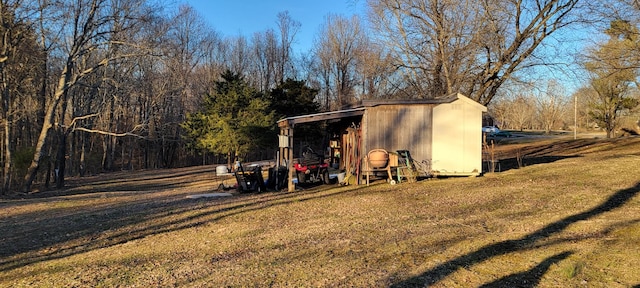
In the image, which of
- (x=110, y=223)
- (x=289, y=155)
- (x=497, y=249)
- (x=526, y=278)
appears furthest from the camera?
(x=289, y=155)

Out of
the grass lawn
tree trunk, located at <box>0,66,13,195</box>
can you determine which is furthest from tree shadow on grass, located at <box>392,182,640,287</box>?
tree trunk, located at <box>0,66,13,195</box>

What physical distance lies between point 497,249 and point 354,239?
1954 millimetres

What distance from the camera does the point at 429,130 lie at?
1334 centimetres

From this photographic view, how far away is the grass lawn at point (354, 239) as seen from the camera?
459 cm

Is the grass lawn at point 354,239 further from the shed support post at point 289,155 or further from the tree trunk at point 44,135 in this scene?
the tree trunk at point 44,135

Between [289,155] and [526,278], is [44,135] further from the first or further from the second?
[526,278]

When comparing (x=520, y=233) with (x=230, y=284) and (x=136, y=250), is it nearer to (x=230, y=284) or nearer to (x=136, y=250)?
(x=230, y=284)

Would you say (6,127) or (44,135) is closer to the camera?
(6,127)

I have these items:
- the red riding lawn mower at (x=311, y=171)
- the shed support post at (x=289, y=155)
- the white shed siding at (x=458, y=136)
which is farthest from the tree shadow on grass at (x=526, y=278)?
the red riding lawn mower at (x=311, y=171)

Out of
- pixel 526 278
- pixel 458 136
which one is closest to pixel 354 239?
pixel 526 278

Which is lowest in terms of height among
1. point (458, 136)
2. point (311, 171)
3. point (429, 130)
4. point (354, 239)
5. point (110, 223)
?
point (110, 223)

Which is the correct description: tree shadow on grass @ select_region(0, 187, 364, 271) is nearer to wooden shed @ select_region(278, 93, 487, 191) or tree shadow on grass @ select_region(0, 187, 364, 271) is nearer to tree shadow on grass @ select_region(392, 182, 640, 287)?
wooden shed @ select_region(278, 93, 487, 191)

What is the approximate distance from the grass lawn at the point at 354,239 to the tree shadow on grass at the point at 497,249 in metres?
0.02

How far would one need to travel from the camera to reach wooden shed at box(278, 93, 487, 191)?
1321cm
